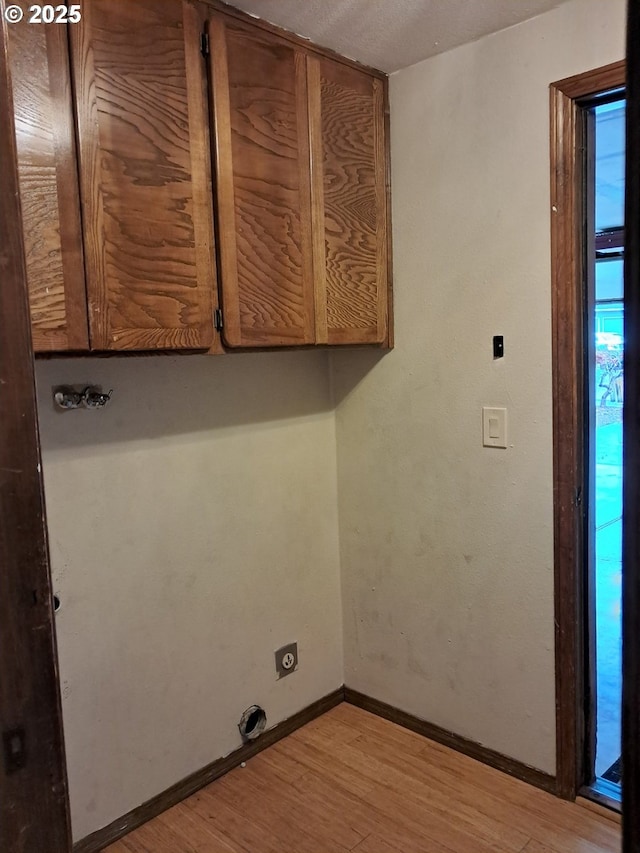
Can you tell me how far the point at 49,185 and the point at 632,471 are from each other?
132cm

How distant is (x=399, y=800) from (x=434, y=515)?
2.88 ft

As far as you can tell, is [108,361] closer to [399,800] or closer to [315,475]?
[315,475]

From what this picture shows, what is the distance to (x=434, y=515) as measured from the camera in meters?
2.21

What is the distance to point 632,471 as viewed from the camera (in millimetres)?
455

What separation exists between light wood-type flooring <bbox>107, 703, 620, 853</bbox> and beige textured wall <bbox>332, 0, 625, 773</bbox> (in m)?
0.15

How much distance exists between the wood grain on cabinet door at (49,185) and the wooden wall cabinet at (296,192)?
Answer: 395mm

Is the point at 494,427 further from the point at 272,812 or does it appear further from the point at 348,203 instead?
the point at 272,812

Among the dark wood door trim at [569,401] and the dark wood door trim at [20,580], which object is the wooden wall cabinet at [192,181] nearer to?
the dark wood door trim at [569,401]

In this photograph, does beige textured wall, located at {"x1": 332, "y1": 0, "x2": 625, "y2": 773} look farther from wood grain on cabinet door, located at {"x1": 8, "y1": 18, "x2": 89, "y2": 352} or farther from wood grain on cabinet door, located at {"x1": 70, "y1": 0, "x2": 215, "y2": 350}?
wood grain on cabinet door, located at {"x1": 8, "y1": 18, "x2": 89, "y2": 352}

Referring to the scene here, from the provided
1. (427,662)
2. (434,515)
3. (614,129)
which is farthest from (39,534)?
(614,129)

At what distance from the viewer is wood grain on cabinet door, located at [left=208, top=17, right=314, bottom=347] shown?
1.69 m

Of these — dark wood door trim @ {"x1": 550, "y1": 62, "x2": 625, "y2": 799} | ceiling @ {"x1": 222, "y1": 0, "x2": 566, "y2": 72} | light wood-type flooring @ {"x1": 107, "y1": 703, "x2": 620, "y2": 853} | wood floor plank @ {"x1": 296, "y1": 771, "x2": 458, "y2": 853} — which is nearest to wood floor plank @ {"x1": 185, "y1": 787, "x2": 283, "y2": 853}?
light wood-type flooring @ {"x1": 107, "y1": 703, "x2": 620, "y2": 853}

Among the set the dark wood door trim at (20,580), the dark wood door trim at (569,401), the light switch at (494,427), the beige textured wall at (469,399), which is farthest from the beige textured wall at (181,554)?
the dark wood door trim at (20,580)

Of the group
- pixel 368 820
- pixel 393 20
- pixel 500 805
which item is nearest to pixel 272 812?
pixel 368 820
